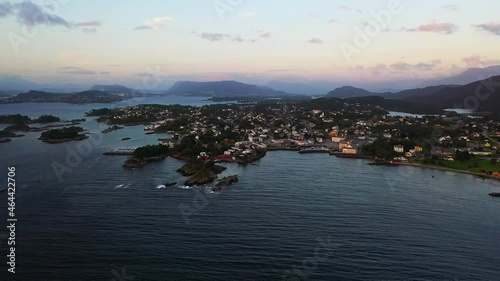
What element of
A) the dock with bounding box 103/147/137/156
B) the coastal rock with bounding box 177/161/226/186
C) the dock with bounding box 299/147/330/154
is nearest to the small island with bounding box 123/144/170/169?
the dock with bounding box 103/147/137/156

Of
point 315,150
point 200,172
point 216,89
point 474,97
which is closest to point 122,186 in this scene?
point 200,172

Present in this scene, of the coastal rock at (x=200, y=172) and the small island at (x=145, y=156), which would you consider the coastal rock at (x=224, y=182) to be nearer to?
the coastal rock at (x=200, y=172)

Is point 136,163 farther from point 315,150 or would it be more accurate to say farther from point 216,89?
point 216,89

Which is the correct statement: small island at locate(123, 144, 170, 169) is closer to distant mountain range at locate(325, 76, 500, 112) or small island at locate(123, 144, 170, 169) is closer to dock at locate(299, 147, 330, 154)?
dock at locate(299, 147, 330, 154)

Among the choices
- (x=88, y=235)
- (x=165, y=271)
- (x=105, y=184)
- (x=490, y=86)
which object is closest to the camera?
(x=165, y=271)

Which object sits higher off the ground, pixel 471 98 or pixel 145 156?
pixel 471 98

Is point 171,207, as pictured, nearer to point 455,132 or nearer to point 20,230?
point 20,230

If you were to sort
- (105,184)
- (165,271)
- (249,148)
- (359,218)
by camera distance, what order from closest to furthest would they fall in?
1. (165,271)
2. (359,218)
3. (105,184)
4. (249,148)

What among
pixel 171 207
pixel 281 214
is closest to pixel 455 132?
pixel 281 214
